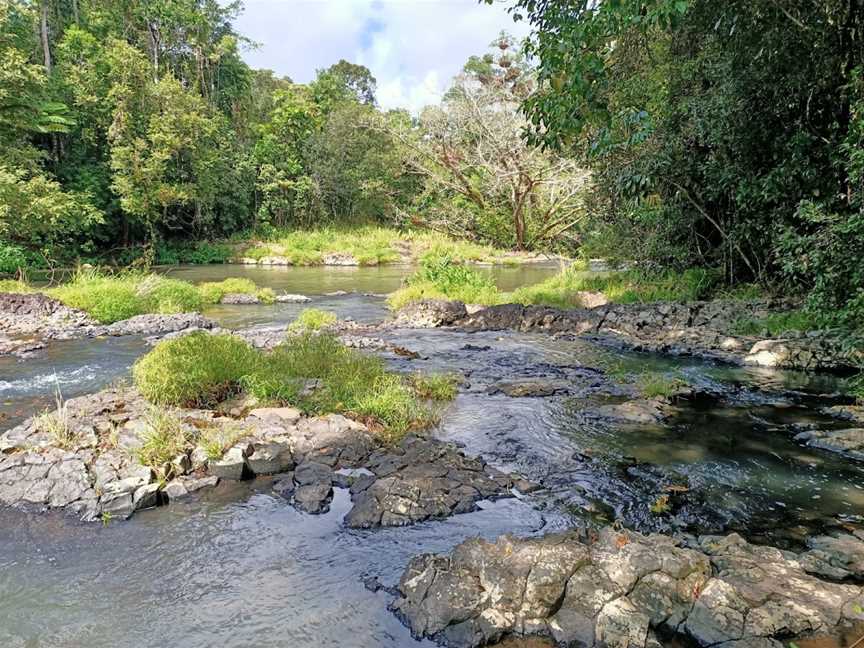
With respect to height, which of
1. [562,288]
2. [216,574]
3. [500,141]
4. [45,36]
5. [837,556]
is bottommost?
[216,574]

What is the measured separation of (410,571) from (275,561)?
1.21m

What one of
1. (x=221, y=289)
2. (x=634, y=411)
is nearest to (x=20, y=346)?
(x=221, y=289)

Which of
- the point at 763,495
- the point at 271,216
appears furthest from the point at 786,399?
the point at 271,216

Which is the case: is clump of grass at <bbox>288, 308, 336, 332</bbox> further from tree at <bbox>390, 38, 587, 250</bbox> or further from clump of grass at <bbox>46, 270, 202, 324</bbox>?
tree at <bbox>390, 38, 587, 250</bbox>

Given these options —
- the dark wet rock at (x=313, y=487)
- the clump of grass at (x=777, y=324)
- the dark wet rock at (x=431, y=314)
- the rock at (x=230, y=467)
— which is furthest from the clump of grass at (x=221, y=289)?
the clump of grass at (x=777, y=324)

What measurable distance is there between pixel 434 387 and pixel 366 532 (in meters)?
3.96

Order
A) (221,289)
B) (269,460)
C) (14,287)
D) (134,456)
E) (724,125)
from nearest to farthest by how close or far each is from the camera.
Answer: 1. (134,456)
2. (269,460)
3. (724,125)
4. (14,287)
5. (221,289)

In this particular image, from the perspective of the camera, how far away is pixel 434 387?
9180 millimetres

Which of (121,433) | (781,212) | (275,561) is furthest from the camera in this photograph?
(781,212)

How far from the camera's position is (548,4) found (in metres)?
6.38

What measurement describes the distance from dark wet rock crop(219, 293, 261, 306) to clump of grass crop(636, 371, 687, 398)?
1322 cm

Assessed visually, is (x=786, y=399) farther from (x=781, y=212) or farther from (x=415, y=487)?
(x=415, y=487)

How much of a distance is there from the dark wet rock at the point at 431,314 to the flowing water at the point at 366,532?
6196mm

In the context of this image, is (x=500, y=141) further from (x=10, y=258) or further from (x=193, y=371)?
(x=193, y=371)
